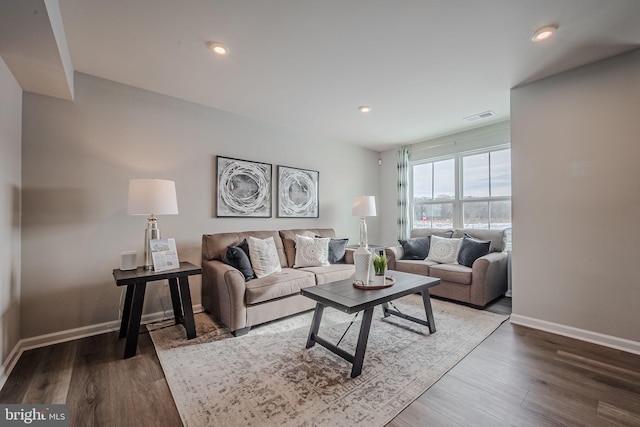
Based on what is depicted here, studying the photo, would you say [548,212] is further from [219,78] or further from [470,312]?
[219,78]

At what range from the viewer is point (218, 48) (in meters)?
2.20

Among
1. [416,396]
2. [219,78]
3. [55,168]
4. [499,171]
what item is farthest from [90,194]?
[499,171]

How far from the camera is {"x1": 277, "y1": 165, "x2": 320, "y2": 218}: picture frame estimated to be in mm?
3986

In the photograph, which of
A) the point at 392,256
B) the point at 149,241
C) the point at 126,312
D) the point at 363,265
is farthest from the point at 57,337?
the point at 392,256

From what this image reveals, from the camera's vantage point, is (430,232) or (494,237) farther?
(430,232)

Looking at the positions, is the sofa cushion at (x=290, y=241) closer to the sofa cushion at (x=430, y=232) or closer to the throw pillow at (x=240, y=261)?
the throw pillow at (x=240, y=261)

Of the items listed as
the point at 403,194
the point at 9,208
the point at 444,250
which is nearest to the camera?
the point at 9,208

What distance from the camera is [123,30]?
1.98 m

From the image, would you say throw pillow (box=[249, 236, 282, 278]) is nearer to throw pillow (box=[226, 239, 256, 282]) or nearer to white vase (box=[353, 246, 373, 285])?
throw pillow (box=[226, 239, 256, 282])

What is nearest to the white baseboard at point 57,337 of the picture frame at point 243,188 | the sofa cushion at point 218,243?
the sofa cushion at point 218,243

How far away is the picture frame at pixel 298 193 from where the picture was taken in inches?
157

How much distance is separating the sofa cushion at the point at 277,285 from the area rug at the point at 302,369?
33cm

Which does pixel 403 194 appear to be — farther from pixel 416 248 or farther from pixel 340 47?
pixel 340 47

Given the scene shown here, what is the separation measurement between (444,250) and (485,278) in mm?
785
